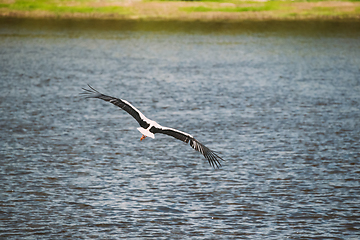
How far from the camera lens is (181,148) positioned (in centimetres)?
2425

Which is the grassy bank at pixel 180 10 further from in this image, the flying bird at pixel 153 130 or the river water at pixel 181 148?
the flying bird at pixel 153 130

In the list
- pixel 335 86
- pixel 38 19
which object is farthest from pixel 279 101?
pixel 38 19

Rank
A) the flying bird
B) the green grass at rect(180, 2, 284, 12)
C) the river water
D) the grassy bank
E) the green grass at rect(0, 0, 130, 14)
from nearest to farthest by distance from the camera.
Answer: the flying bird
the river water
the green grass at rect(0, 0, 130, 14)
the grassy bank
the green grass at rect(180, 2, 284, 12)

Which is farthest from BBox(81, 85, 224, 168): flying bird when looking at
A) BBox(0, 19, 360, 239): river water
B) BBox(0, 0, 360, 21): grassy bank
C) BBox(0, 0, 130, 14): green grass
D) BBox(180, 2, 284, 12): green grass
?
BBox(180, 2, 284, 12): green grass

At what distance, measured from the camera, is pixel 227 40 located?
6706cm

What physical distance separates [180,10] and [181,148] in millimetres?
62432

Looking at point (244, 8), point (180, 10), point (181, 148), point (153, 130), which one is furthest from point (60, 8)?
point (153, 130)

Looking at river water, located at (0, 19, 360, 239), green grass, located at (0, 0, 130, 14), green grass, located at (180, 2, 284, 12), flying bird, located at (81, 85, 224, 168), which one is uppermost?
green grass, located at (180, 2, 284, 12)

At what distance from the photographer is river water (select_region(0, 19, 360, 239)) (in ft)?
53.3

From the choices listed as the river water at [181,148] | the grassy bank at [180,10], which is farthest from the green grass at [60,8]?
the river water at [181,148]

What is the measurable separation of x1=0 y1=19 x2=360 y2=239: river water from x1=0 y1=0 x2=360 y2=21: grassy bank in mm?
30657

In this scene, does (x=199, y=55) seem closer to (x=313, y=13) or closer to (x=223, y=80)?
(x=223, y=80)

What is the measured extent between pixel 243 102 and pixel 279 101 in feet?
7.67

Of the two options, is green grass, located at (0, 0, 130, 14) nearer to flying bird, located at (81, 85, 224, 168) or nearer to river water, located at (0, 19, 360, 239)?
river water, located at (0, 19, 360, 239)
